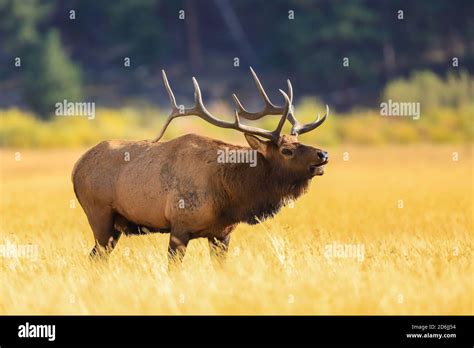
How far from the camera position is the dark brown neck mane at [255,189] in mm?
11805

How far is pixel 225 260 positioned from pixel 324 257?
37.3 inches

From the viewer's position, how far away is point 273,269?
1090 centimetres

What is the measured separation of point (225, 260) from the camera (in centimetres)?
1150

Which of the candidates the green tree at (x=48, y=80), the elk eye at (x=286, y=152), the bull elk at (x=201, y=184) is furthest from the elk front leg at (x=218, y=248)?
the green tree at (x=48, y=80)

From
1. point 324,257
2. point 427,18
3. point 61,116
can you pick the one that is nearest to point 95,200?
point 324,257

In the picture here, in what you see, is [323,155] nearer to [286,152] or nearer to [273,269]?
[286,152]

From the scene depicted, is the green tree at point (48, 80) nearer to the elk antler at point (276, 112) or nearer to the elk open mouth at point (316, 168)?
the elk antler at point (276, 112)

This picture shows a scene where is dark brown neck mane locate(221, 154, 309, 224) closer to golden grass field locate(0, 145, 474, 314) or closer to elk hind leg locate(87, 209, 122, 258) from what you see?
golden grass field locate(0, 145, 474, 314)

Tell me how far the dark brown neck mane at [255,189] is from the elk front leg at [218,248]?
261 millimetres

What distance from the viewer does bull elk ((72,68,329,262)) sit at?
38.2 feet

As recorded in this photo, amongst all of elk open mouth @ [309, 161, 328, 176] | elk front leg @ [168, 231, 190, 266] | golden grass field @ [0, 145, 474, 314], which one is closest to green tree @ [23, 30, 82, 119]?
golden grass field @ [0, 145, 474, 314]

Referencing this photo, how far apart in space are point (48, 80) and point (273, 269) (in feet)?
127

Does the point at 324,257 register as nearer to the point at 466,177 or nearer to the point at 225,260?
the point at 225,260

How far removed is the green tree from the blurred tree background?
47mm
